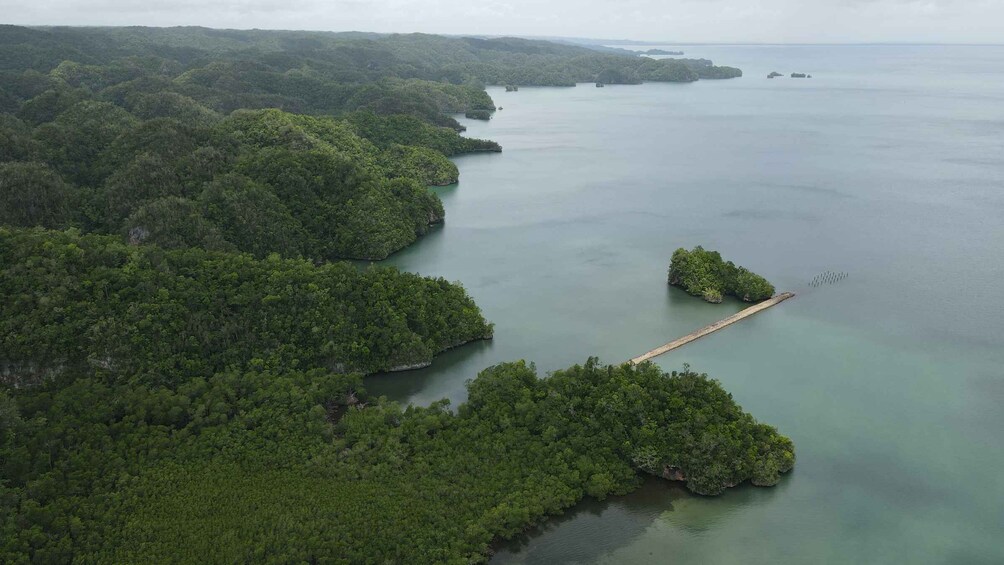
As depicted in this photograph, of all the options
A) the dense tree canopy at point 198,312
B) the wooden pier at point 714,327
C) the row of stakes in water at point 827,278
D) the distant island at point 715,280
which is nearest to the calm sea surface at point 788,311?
the wooden pier at point 714,327

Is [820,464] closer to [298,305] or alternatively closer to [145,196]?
[298,305]

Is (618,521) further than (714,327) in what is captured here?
No

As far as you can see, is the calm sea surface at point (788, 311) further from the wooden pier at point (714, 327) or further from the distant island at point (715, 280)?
the distant island at point (715, 280)

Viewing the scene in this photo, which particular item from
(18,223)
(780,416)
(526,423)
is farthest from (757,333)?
(18,223)

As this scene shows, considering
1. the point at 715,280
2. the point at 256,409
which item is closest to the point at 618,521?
the point at 256,409

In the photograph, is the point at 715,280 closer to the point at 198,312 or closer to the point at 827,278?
the point at 827,278

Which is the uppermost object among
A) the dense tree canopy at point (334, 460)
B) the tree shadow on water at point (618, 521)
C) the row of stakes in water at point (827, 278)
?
the row of stakes in water at point (827, 278)
